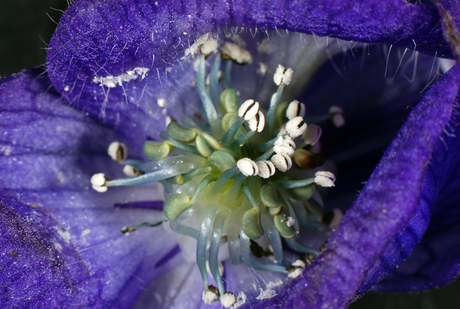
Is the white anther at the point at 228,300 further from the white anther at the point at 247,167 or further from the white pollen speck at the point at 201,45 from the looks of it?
the white pollen speck at the point at 201,45

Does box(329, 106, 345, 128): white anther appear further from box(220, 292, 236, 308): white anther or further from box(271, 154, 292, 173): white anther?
box(220, 292, 236, 308): white anther

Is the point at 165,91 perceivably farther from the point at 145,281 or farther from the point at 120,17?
the point at 145,281

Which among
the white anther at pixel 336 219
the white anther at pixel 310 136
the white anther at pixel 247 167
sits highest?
the white anther at pixel 247 167

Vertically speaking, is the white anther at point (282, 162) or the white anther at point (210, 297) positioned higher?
the white anther at point (282, 162)

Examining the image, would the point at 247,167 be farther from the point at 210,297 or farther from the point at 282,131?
the point at 210,297

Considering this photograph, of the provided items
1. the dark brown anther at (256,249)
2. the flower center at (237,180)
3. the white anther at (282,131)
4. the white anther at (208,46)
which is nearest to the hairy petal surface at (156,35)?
the white anther at (208,46)

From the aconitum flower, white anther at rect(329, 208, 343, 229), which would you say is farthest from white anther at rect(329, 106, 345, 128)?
white anther at rect(329, 208, 343, 229)

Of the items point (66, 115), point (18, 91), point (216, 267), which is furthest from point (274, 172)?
point (18, 91)
